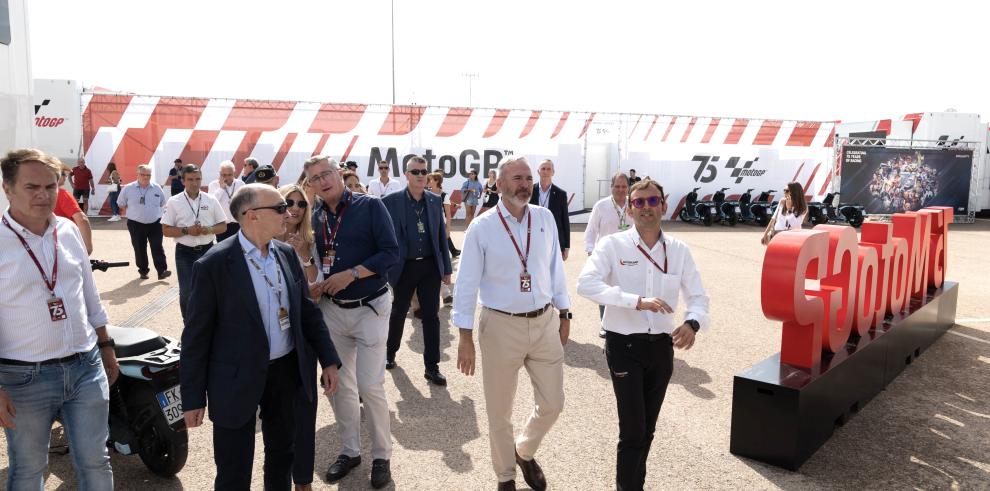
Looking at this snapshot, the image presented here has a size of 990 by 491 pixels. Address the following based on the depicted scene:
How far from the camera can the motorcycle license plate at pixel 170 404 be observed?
11.5 feet

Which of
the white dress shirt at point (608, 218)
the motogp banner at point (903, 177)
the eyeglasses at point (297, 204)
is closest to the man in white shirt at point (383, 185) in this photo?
the white dress shirt at point (608, 218)

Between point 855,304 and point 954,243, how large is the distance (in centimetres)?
1503

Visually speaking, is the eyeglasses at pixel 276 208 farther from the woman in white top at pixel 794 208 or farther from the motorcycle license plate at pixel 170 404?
the woman in white top at pixel 794 208

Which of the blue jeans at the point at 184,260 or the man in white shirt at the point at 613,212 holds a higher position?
the man in white shirt at the point at 613,212

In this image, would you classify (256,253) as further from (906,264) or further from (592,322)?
(906,264)

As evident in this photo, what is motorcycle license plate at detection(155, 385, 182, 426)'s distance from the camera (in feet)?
11.5

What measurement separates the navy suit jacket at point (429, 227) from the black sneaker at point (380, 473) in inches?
73.8

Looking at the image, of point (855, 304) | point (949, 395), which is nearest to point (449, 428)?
point (855, 304)

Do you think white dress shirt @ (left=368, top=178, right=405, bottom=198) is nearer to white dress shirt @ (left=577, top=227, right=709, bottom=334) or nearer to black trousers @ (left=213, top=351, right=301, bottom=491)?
white dress shirt @ (left=577, top=227, right=709, bottom=334)

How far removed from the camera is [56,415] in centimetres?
273

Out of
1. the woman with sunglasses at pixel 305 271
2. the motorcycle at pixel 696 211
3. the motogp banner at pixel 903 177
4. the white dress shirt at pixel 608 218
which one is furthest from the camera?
the motogp banner at pixel 903 177

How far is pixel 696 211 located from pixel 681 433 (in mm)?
18304

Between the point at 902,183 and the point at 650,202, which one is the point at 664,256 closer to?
the point at 650,202

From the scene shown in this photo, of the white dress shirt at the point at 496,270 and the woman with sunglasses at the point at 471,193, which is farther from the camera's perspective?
the woman with sunglasses at the point at 471,193
